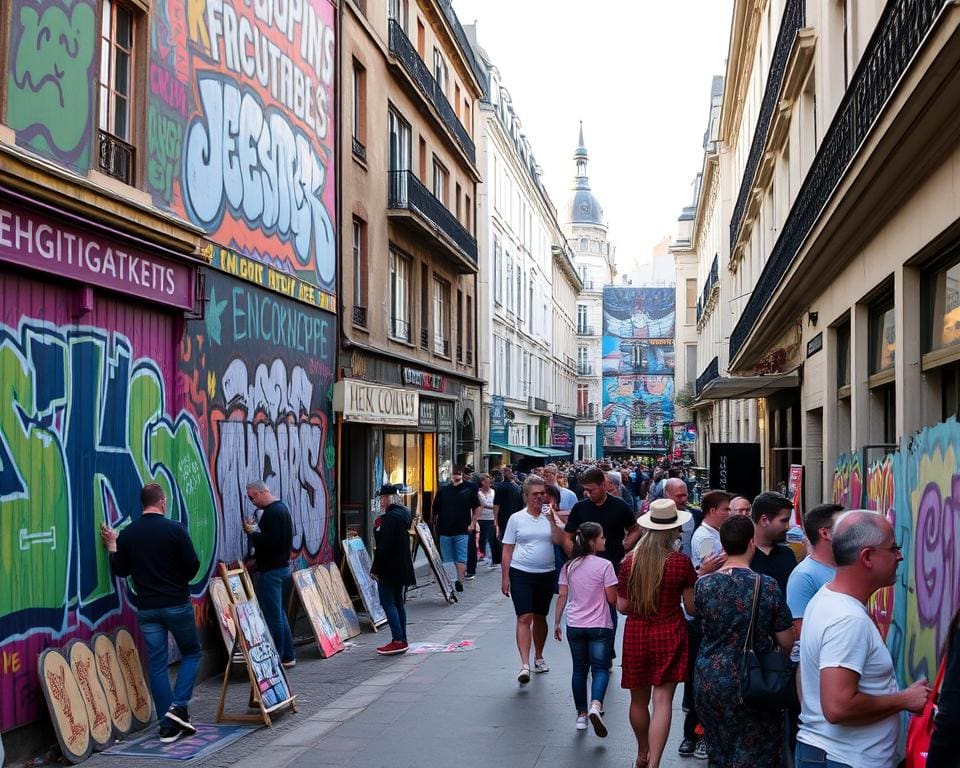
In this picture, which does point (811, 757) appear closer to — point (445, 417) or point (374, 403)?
point (374, 403)

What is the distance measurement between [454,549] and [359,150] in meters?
6.87

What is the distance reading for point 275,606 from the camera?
11719 mm

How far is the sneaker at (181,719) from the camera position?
8.68m

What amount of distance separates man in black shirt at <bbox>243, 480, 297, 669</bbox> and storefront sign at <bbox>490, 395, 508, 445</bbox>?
2684cm

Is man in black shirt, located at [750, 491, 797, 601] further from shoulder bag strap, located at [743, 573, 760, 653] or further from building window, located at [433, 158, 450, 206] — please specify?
building window, located at [433, 158, 450, 206]

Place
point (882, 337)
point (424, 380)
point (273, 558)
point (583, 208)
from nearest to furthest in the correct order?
point (273, 558) → point (882, 337) → point (424, 380) → point (583, 208)

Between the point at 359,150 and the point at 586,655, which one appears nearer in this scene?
the point at 586,655

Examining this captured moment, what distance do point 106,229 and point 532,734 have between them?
5.24 meters

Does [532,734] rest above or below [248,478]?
below

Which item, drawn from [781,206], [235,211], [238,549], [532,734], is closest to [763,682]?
[532,734]

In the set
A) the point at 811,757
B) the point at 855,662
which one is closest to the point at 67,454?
the point at 811,757

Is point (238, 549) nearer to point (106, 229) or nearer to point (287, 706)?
point (287, 706)

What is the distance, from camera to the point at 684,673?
7.32m

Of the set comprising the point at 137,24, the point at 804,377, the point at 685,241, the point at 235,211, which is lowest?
the point at 804,377
